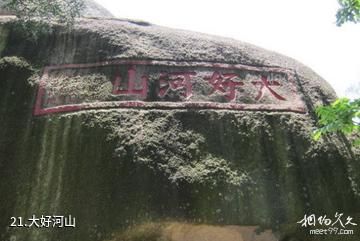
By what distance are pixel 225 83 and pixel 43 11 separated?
3034mm

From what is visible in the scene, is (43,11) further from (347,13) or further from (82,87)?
(347,13)

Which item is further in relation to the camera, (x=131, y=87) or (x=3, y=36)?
(x=3, y=36)

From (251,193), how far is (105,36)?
3.20m

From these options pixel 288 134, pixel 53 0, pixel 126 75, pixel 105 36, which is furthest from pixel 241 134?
pixel 53 0

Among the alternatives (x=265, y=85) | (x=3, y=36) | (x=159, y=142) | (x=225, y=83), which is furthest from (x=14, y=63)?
(x=265, y=85)

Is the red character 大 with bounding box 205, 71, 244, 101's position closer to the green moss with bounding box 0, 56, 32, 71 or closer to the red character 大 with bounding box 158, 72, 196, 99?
the red character 大 with bounding box 158, 72, 196, 99

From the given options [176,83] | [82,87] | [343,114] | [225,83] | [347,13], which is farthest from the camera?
[225,83]

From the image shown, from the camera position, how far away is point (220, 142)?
493cm

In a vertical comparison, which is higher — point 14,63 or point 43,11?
point 43,11

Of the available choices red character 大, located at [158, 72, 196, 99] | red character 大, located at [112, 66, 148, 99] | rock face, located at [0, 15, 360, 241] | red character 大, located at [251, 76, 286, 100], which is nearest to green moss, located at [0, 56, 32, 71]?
rock face, located at [0, 15, 360, 241]

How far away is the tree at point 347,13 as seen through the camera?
4521 mm

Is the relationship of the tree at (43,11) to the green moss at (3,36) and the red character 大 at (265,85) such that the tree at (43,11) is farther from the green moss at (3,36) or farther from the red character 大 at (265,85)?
the red character 大 at (265,85)

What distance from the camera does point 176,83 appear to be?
17.8ft

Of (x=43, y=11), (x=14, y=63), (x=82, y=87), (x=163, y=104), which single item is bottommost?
(x=163, y=104)
